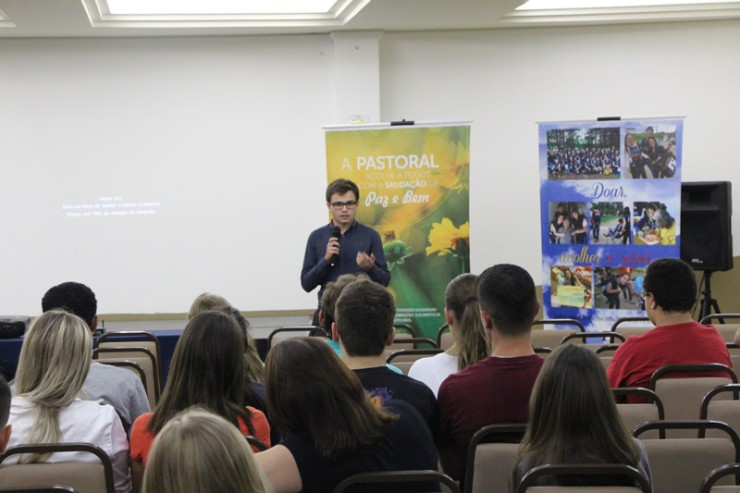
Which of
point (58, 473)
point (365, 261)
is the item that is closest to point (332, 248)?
point (365, 261)

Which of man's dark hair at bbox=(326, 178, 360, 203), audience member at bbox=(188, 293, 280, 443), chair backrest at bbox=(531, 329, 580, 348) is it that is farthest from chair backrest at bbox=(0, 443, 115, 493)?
man's dark hair at bbox=(326, 178, 360, 203)

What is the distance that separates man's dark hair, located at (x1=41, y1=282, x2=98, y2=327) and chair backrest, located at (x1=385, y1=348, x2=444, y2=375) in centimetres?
146

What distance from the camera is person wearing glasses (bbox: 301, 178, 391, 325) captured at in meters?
6.54

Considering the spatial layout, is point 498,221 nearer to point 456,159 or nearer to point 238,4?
point 456,159

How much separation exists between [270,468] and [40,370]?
1.20m

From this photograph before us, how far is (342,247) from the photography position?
21.9 feet

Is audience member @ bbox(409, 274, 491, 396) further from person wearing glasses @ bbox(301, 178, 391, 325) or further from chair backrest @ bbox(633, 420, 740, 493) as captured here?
person wearing glasses @ bbox(301, 178, 391, 325)

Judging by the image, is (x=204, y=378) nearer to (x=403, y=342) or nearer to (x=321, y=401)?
(x=321, y=401)

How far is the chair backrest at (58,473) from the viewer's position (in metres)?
2.65

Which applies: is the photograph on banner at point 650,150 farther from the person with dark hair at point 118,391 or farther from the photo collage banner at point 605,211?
the person with dark hair at point 118,391

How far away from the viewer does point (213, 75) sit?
29.3ft

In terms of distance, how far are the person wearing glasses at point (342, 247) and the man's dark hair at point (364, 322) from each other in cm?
327

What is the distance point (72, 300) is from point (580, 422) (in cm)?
276

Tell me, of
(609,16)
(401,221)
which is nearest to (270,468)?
(401,221)
